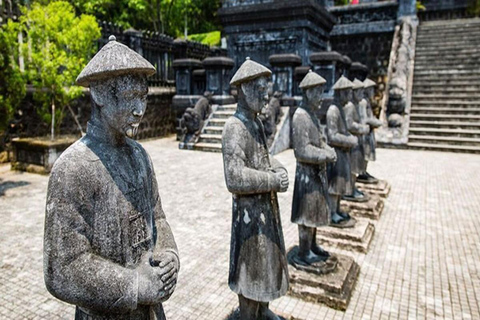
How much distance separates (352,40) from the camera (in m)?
18.4

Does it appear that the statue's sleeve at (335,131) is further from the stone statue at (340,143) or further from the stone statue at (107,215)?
the stone statue at (107,215)

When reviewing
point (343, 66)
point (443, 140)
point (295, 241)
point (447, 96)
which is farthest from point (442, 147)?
point (295, 241)

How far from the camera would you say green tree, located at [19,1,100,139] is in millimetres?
8062

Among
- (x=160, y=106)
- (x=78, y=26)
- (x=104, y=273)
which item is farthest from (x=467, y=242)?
(x=160, y=106)

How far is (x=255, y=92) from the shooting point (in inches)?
112

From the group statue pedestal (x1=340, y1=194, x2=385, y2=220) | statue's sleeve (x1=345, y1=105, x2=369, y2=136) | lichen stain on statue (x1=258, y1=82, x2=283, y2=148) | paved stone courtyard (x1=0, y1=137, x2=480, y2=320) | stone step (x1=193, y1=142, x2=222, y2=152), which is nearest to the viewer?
paved stone courtyard (x1=0, y1=137, x2=480, y2=320)

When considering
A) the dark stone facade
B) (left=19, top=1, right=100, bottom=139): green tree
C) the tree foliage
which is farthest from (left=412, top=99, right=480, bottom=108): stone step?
the tree foliage

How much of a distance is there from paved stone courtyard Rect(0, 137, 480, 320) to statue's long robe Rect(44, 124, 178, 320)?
6.48 feet

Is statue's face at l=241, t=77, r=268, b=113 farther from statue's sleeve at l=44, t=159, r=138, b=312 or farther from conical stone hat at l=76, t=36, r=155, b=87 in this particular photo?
statue's sleeve at l=44, t=159, r=138, b=312

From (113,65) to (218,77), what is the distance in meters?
11.4

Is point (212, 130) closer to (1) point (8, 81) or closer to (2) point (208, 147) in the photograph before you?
(2) point (208, 147)

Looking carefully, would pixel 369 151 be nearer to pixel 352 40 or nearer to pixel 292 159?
pixel 292 159

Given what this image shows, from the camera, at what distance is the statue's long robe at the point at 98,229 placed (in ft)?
5.08

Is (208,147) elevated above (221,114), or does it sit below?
below
